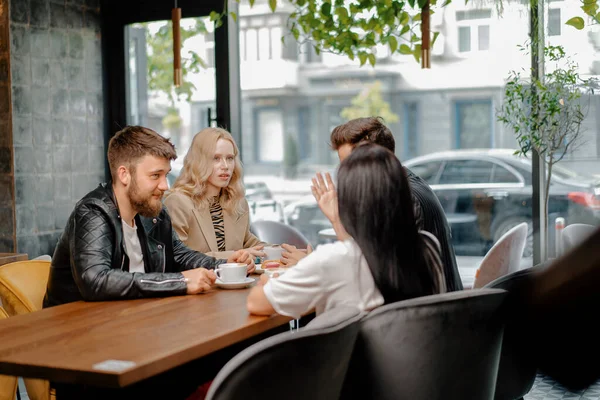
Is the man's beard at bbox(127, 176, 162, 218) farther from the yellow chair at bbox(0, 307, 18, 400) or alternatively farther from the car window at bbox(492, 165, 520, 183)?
the car window at bbox(492, 165, 520, 183)

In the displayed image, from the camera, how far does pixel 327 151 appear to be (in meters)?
6.14

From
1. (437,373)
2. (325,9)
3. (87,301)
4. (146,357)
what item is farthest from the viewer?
(325,9)

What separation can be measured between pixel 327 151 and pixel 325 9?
1542mm

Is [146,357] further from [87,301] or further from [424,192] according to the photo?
[424,192]

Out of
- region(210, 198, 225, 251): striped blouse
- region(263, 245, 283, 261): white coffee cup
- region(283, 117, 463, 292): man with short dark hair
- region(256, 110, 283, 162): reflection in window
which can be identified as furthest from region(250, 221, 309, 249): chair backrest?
region(283, 117, 463, 292): man with short dark hair

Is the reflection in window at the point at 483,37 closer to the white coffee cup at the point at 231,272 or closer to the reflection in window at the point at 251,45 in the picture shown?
the reflection in window at the point at 251,45

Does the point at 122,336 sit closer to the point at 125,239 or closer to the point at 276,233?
the point at 125,239

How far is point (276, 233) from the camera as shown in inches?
201

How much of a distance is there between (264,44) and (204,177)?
2.22m

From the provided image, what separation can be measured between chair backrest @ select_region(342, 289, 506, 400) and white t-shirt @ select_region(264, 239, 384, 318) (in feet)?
0.56

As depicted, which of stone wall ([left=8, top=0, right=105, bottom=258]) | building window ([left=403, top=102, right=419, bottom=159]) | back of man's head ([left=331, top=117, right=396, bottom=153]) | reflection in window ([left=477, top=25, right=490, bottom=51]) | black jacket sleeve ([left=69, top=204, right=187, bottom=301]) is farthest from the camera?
building window ([left=403, top=102, right=419, bottom=159])

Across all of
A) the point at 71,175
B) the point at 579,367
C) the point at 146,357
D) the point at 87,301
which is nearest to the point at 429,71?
the point at 71,175

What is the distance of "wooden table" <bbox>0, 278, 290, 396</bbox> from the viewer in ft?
5.87

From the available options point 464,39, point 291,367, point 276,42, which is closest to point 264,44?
point 276,42
